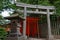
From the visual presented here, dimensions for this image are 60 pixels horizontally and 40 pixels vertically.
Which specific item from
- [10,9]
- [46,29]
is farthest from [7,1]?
[46,29]

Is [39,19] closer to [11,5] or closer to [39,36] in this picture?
[39,36]

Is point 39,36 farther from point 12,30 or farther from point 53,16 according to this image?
point 12,30

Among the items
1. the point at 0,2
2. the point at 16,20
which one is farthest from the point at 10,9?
the point at 16,20

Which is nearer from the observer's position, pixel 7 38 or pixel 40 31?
pixel 7 38

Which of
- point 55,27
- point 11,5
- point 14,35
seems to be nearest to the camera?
point 14,35

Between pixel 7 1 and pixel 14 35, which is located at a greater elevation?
pixel 7 1

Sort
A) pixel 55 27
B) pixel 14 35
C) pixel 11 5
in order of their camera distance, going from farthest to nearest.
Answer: pixel 11 5, pixel 55 27, pixel 14 35

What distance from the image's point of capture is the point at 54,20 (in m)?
17.3

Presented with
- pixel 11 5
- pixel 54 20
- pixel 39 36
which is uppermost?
pixel 11 5

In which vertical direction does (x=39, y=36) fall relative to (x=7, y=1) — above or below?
below

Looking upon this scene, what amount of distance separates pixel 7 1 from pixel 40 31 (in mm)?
4371

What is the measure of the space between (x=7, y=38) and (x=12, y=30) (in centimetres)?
54

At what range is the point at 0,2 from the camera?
16984 mm

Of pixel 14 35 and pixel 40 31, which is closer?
pixel 14 35
